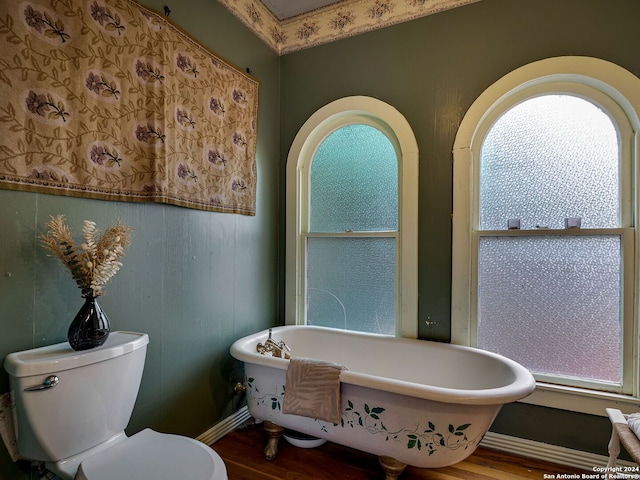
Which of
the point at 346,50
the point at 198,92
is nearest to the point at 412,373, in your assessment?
the point at 198,92

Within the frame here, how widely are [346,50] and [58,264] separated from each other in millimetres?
2104

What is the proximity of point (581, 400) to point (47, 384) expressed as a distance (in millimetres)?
2329

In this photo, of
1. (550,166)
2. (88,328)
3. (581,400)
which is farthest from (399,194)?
(88,328)

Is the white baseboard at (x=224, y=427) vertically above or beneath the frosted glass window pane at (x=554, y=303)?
beneath

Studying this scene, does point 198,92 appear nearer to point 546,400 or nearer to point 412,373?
point 412,373

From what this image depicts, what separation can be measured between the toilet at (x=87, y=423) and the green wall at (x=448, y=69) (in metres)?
1.49

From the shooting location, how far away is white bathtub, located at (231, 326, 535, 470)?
1.31m

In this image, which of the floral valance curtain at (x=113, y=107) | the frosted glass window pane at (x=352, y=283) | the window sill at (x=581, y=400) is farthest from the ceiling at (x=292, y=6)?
the window sill at (x=581, y=400)

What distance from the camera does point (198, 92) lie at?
1.76 metres

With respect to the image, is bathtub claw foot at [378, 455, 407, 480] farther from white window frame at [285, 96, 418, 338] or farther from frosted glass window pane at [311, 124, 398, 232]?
frosted glass window pane at [311, 124, 398, 232]

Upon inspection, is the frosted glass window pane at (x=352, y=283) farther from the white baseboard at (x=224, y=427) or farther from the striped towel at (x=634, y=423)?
the striped towel at (x=634, y=423)

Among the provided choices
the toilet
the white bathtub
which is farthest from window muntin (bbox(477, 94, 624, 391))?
the toilet

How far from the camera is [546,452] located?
5.74 ft

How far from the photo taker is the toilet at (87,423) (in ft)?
3.30
